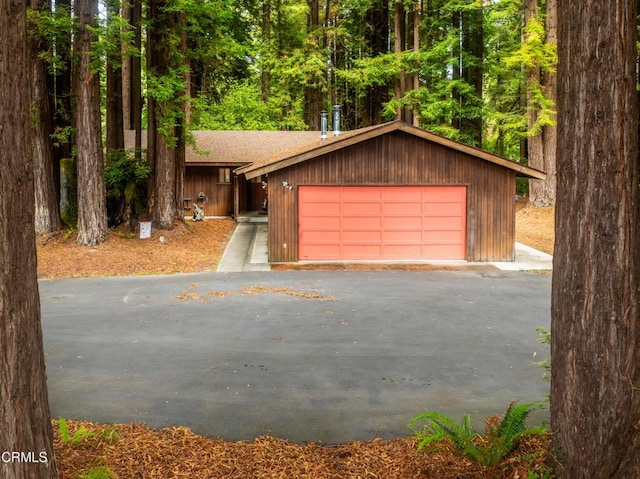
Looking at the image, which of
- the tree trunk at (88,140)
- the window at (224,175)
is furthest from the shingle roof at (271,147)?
the tree trunk at (88,140)

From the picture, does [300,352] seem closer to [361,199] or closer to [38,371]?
[38,371]

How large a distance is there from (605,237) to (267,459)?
274cm

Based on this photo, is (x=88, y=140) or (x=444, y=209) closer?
(x=88, y=140)

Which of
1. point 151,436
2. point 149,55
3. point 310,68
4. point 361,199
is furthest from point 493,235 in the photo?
point 310,68

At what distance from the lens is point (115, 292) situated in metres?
11.6

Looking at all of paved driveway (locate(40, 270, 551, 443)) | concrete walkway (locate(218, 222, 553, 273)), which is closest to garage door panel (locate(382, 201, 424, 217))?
concrete walkway (locate(218, 222, 553, 273))

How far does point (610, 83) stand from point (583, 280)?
1.08 metres

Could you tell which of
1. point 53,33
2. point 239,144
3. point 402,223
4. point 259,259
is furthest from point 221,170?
point 402,223

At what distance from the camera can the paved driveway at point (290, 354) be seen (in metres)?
5.22

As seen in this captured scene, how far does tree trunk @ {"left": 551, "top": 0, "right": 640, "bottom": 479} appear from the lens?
3.01 m

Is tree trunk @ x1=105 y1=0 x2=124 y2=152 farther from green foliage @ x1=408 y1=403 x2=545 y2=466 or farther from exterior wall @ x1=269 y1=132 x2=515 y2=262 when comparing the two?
green foliage @ x1=408 y1=403 x2=545 y2=466

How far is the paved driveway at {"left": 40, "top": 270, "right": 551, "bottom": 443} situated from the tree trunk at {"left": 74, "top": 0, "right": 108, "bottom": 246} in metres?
3.85

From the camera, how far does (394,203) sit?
16500mm

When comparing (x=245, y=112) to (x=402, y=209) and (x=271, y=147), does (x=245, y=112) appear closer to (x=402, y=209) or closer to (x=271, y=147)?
(x=271, y=147)
